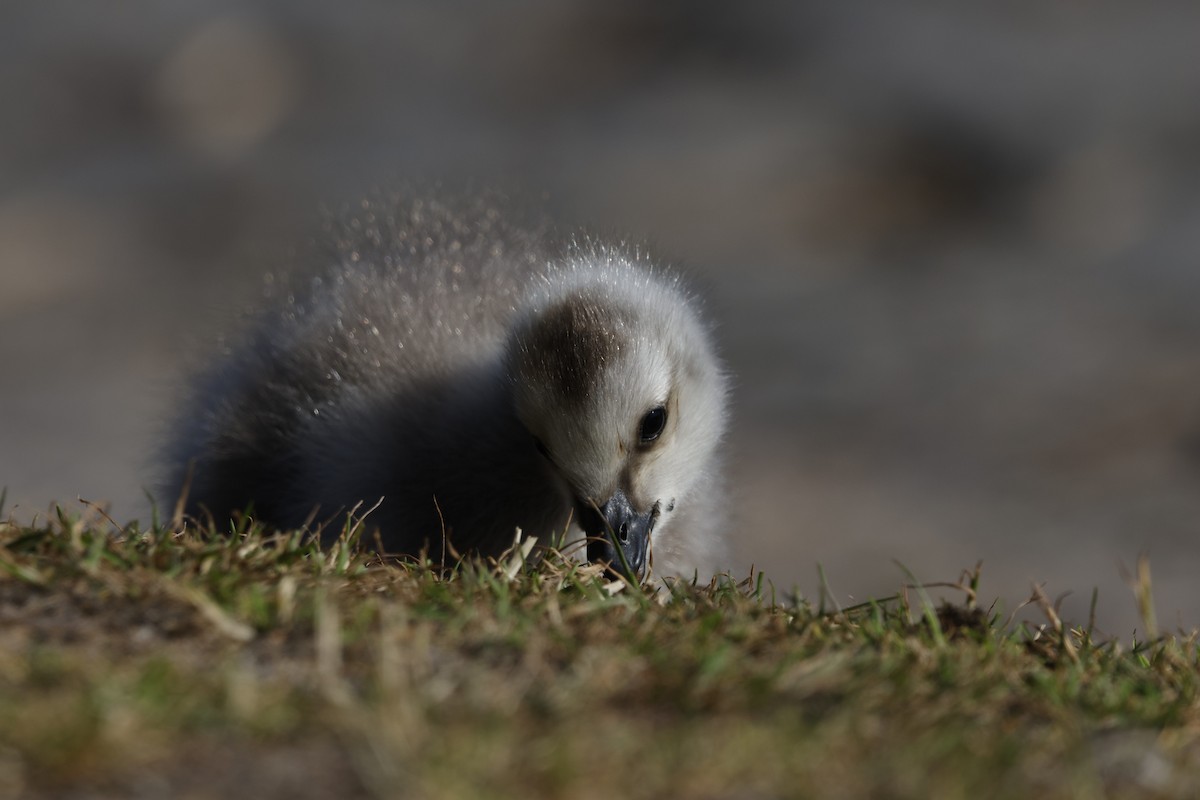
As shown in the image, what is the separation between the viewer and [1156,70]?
1789 centimetres

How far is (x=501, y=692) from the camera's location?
93.2 inches

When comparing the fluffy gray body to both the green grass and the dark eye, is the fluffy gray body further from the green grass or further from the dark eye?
the green grass

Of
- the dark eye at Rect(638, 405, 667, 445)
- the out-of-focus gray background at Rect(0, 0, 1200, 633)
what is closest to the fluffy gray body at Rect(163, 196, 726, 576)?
the dark eye at Rect(638, 405, 667, 445)

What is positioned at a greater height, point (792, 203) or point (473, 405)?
point (792, 203)

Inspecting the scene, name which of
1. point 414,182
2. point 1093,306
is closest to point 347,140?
point 1093,306

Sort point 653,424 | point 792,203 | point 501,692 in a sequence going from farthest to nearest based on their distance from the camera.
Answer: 1. point 792,203
2. point 653,424
3. point 501,692

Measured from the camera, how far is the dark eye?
14.7 feet

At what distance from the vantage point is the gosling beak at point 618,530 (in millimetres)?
4283

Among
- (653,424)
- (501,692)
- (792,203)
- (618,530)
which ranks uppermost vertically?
(792,203)

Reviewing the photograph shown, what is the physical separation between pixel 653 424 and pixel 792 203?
12729mm

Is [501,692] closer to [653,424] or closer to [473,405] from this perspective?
[653,424]

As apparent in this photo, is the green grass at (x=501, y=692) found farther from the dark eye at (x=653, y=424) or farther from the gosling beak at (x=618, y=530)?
the dark eye at (x=653, y=424)

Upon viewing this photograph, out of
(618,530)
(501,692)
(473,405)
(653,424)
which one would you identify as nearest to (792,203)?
(473,405)

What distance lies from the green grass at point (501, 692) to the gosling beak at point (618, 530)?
839 mm
